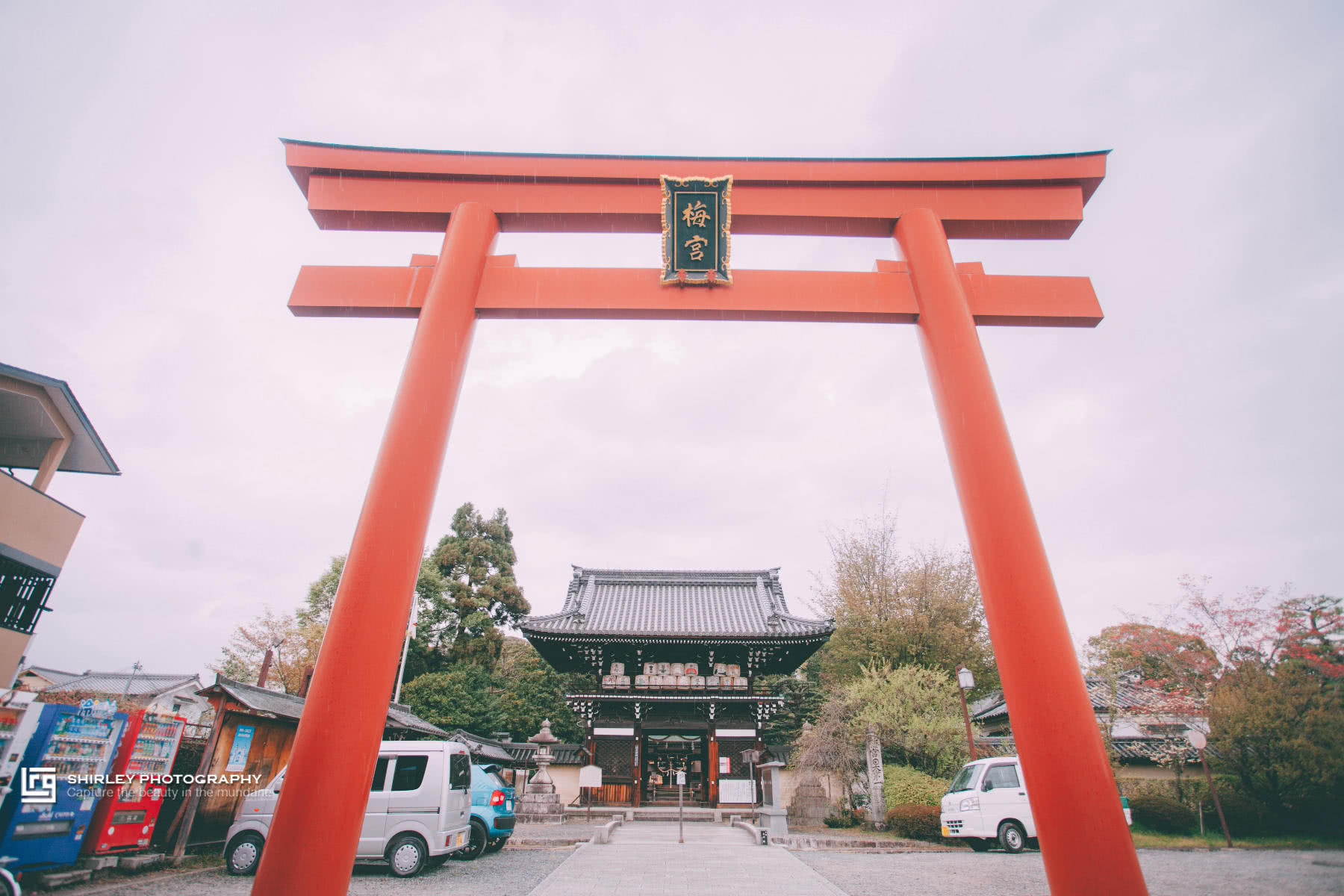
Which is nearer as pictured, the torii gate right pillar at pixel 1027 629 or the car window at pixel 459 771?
the torii gate right pillar at pixel 1027 629

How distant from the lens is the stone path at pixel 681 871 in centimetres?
660

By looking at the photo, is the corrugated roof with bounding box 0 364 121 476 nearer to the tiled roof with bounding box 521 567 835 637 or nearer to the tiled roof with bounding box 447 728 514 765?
the tiled roof with bounding box 447 728 514 765

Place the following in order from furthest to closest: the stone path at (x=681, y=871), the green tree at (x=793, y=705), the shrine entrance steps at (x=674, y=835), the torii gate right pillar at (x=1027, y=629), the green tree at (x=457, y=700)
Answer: the green tree at (x=793, y=705), the green tree at (x=457, y=700), the shrine entrance steps at (x=674, y=835), the stone path at (x=681, y=871), the torii gate right pillar at (x=1027, y=629)

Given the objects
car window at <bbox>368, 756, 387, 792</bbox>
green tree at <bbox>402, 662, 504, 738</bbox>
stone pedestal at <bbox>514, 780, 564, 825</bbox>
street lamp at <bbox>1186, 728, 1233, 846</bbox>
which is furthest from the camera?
green tree at <bbox>402, 662, 504, 738</bbox>

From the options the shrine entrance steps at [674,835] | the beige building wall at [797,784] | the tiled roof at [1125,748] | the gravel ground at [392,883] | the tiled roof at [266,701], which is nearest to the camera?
the gravel ground at [392,883]

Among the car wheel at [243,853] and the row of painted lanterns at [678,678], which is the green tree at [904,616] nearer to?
the row of painted lanterns at [678,678]

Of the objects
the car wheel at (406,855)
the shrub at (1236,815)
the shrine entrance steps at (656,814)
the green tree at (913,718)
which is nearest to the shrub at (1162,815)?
the shrub at (1236,815)

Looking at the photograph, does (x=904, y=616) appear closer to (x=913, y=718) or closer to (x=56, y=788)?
(x=913, y=718)

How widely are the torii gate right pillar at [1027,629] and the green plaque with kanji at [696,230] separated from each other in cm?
173

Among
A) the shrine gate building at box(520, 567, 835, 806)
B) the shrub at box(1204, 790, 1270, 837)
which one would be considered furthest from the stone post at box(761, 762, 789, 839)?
the shrub at box(1204, 790, 1270, 837)

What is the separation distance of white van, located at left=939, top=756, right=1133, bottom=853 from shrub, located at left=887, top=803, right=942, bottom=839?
101 centimetres

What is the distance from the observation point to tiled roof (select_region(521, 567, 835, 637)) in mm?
16734

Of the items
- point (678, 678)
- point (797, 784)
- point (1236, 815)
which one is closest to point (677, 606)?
point (678, 678)

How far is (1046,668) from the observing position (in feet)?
11.2
